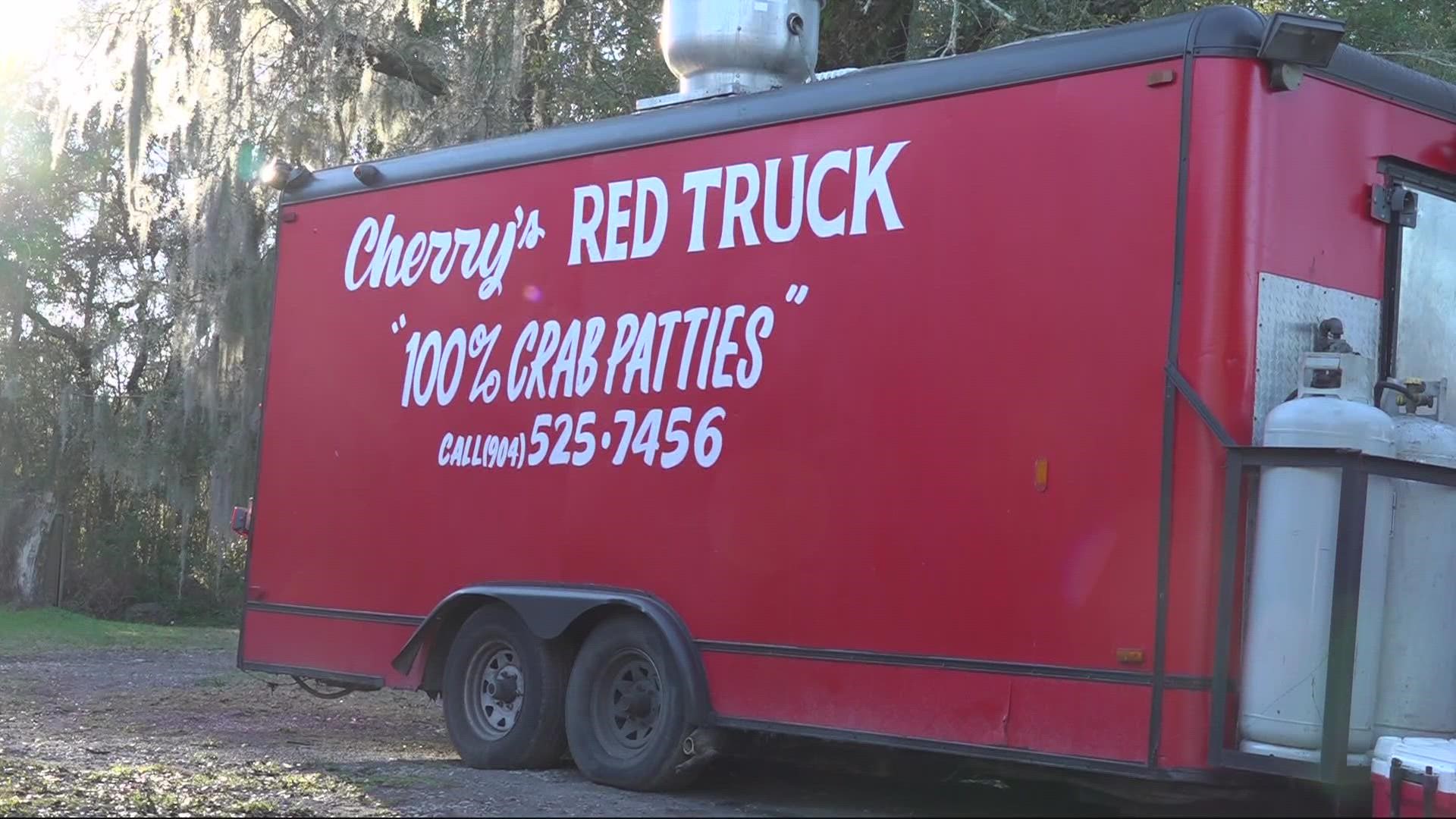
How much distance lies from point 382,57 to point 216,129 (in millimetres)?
1721

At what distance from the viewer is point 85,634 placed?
817 inches

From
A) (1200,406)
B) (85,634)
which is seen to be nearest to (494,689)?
(1200,406)

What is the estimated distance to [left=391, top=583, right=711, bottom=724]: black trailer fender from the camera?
26.3 ft

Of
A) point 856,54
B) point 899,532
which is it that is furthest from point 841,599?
point 856,54

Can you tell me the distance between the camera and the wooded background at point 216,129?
15.1m

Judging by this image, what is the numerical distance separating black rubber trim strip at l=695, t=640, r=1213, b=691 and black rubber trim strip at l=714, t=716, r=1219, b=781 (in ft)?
0.93

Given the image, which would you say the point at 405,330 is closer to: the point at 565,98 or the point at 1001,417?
the point at 1001,417

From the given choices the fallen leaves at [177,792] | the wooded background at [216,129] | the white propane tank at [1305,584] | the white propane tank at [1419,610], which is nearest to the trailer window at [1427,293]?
the white propane tank at [1419,610]

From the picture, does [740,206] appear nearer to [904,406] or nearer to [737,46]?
[904,406]

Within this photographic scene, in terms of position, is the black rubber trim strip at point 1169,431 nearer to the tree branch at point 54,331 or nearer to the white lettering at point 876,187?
the white lettering at point 876,187

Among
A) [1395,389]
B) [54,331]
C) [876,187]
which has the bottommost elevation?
[1395,389]

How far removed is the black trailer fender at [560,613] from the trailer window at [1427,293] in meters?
3.22

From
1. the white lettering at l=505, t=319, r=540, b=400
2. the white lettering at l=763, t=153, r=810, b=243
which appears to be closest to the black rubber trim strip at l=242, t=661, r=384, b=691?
the white lettering at l=505, t=319, r=540, b=400

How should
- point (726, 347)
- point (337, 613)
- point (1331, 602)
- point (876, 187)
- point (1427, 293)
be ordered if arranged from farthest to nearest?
point (337, 613) < point (726, 347) < point (876, 187) < point (1427, 293) < point (1331, 602)
